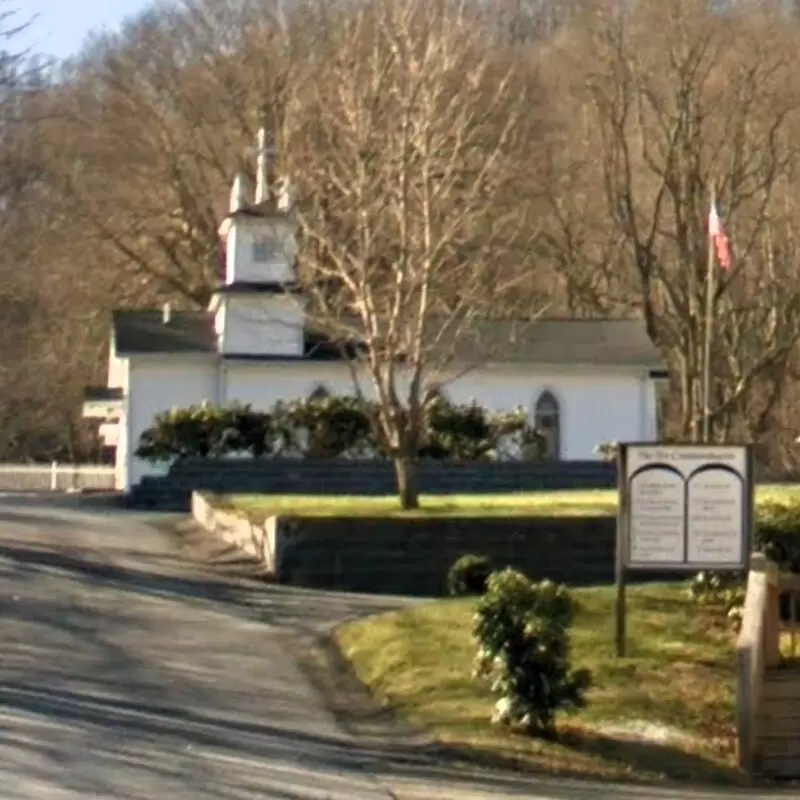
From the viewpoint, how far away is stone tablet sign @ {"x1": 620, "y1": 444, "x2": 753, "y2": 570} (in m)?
18.3

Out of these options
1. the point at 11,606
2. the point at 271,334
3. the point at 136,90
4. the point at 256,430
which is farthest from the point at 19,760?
the point at 136,90

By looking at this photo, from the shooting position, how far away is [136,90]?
228 ft

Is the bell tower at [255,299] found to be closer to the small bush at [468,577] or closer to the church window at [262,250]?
the church window at [262,250]

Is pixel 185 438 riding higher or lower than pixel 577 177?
lower

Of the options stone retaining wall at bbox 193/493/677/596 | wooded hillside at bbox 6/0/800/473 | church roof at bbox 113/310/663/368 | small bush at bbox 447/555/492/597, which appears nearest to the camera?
small bush at bbox 447/555/492/597

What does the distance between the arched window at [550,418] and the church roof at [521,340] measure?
1002mm

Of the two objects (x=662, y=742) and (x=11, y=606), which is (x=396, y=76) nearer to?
(x=11, y=606)

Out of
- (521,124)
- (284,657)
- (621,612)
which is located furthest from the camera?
(521,124)

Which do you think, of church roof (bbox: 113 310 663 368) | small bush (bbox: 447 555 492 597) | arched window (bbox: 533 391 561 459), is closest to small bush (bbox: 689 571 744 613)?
small bush (bbox: 447 555 492 597)

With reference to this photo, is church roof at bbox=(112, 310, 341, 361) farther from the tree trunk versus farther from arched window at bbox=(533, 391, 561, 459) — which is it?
the tree trunk

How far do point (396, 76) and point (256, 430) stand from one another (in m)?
14.3

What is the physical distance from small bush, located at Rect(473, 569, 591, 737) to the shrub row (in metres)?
29.7

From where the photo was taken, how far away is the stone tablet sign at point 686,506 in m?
18.3

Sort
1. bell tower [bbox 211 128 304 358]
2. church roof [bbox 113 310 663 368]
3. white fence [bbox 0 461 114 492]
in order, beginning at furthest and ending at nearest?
white fence [bbox 0 461 114 492]
church roof [bbox 113 310 663 368]
bell tower [bbox 211 128 304 358]
